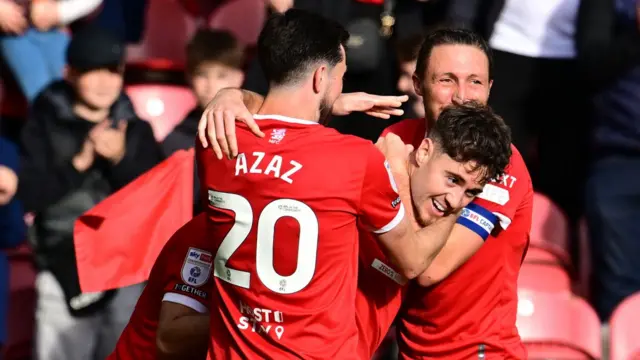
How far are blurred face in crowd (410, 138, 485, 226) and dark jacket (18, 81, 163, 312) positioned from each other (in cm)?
267

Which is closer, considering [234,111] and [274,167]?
[274,167]

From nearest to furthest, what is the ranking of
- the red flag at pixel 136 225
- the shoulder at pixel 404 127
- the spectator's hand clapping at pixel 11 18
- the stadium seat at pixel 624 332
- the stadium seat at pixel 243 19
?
the shoulder at pixel 404 127 < the red flag at pixel 136 225 < the stadium seat at pixel 624 332 < the spectator's hand clapping at pixel 11 18 < the stadium seat at pixel 243 19

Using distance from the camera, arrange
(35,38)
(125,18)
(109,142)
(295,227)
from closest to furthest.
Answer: (295,227), (109,142), (35,38), (125,18)

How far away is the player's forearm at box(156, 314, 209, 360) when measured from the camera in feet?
13.4

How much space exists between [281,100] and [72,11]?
155 inches

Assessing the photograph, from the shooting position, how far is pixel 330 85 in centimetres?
385

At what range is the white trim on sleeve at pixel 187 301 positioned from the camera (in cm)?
413

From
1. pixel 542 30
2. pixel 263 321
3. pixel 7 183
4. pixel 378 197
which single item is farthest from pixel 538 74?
pixel 263 321

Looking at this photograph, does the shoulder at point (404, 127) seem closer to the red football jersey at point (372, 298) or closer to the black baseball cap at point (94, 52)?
the red football jersey at point (372, 298)

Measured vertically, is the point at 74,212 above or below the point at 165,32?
below

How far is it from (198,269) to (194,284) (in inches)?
2.2

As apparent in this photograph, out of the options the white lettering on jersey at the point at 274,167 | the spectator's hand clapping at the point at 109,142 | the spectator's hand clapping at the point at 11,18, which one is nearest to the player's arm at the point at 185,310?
the white lettering on jersey at the point at 274,167

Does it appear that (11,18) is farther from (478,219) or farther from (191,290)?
(478,219)

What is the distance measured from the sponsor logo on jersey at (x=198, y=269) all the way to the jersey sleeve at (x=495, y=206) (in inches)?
35.1
